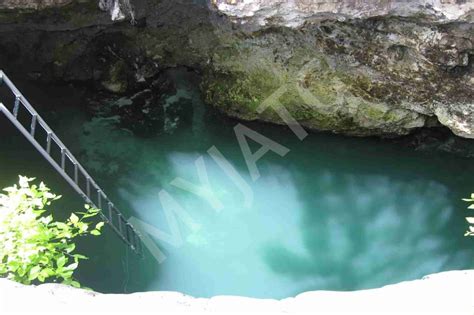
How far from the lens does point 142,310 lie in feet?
7.75

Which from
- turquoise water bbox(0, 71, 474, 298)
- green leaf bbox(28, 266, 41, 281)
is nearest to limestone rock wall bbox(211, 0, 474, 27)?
turquoise water bbox(0, 71, 474, 298)

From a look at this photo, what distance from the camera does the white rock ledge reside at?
2.27m

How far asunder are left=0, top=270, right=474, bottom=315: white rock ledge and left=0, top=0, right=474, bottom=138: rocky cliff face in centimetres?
244

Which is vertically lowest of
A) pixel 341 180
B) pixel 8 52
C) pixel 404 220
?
pixel 404 220

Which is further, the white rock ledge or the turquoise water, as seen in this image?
the turquoise water

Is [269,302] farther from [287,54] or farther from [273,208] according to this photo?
[287,54]

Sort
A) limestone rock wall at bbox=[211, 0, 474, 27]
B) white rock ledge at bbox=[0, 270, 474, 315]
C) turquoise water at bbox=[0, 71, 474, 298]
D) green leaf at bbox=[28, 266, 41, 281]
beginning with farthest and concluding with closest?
turquoise water at bbox=[0, 71, 474, 298] → limestone rock wall at bbox=[211, 0, 474, 27] → green leaf at bbox=[28, 266, 41, 281] → white rock ledge at bbox=[0, 270, 474, 315]

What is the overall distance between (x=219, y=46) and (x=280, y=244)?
8.45 ft

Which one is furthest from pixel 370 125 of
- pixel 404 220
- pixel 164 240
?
pixel 164 240

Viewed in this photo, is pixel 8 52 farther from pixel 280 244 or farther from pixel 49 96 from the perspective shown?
pixel 280 244

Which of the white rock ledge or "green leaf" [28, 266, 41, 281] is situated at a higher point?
"green leaf" [28, 266, 41, 281]

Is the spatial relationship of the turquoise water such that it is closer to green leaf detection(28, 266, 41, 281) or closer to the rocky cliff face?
the rocky cliff face

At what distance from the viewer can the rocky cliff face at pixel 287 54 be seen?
4.37 m

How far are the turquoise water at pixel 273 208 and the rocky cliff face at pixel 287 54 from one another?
468 millimetres
